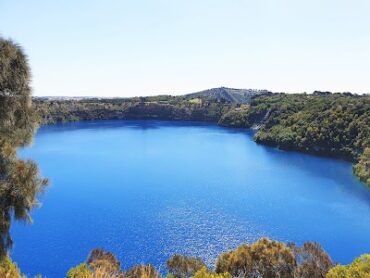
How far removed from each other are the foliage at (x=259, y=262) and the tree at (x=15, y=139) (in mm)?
A: 14091

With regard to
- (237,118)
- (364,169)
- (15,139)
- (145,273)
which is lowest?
(237,118)

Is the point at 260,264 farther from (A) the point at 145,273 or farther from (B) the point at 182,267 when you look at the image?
(A) the point at 145,273

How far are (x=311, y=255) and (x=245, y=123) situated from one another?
123607 mm

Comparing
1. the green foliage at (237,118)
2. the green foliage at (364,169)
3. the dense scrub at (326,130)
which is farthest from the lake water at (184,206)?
the green foliage at (237,118)

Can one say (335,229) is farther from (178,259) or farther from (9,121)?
(9,121)

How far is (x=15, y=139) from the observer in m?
9.62

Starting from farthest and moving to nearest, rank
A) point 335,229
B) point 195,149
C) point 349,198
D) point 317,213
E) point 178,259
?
1. point 195,149
2. point 349,198
3. point 317,213
4. point 335,229
5. point 178,259

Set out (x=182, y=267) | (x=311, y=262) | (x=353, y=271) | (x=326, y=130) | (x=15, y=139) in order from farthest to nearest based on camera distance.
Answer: (x=326, y=130)
(x=311, y=262)
(x=182, y=267)
(x=353, y=271)
(x=15, y=139)

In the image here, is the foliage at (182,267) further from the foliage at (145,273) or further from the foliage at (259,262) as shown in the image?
the foliage at (145,273)

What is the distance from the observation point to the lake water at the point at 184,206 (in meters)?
35.3

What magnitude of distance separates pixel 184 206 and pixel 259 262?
1016 inches

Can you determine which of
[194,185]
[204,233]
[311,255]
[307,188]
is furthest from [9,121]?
[307,188]

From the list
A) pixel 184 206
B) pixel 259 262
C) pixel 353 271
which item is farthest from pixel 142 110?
pixel 353 271

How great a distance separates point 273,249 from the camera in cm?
2234
